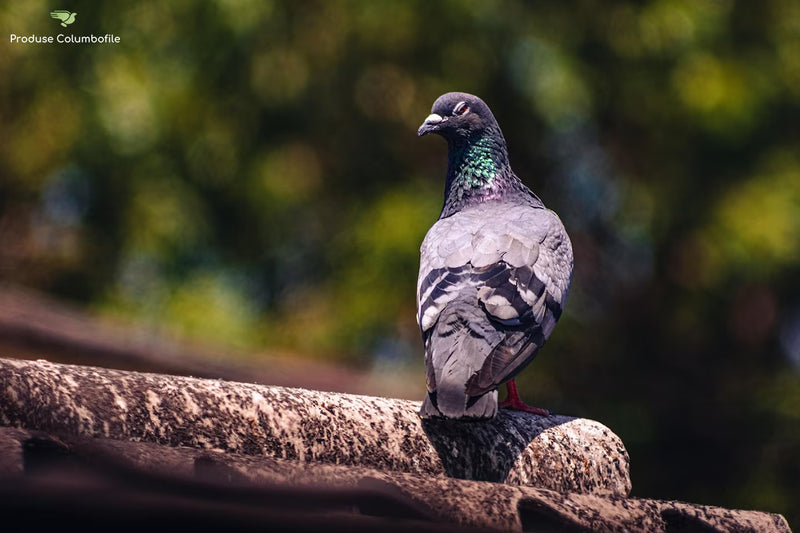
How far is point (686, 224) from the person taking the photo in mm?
17172

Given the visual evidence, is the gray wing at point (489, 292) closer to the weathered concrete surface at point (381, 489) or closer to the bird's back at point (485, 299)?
the bird's back at point (485, 299)

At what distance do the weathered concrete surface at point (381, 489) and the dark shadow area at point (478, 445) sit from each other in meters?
0.46

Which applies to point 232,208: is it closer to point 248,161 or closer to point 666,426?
point 248,161

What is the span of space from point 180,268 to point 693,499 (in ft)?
24.0

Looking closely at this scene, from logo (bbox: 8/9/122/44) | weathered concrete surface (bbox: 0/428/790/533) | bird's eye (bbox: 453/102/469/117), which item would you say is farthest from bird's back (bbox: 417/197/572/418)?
logo (bbox: 8/9/122/44)

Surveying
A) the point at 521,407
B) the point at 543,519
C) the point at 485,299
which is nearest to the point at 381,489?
the point at 543,519

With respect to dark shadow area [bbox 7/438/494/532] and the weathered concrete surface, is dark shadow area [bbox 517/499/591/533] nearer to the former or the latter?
the weathered concrete surface

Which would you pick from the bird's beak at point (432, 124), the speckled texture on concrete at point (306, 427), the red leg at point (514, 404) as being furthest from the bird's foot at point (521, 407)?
the bird's beak at point (432, 124)

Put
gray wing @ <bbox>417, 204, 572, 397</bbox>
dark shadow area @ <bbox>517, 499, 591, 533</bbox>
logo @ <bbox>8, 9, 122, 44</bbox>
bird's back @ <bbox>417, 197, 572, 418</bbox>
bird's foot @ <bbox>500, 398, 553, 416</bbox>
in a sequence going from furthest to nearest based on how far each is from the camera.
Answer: logo @ <bbox>8, 9, 122, 44</bbox> < bird's foot @ <bbox>500, 398, 553, 416</bbox> < gray wing @ <bbox>417, 204, 572, 397</bbox> < bird's back @ <bbox>417, 197, 572, 418</bbox> < dark shadow area @ <bbox>517, 499, 591, 533</bbox>

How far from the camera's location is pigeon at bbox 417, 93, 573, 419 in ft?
14.5

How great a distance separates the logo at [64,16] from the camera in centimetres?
1697

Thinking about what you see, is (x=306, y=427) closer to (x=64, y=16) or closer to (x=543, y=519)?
(x=543, y=519)

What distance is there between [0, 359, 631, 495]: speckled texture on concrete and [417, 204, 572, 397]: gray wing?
0.23m

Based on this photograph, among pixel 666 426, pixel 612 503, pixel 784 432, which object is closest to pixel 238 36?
pixel 666 426
